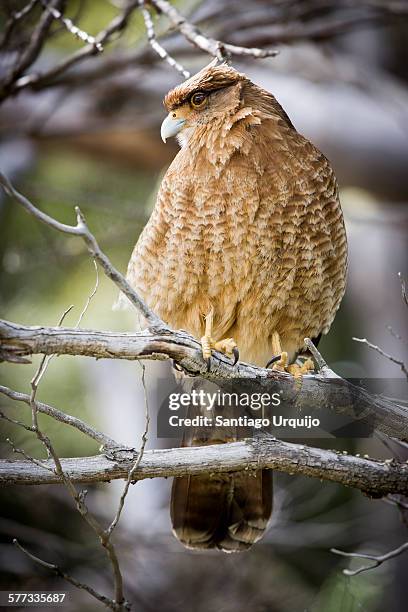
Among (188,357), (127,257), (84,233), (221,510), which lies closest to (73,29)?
(84,233)

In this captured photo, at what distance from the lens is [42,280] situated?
222 inches

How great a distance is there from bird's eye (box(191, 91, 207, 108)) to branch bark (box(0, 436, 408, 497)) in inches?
55.4

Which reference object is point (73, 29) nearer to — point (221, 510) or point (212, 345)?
point (212, 345)

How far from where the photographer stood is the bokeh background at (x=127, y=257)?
4629 millimetres

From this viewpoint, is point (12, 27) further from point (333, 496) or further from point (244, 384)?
point (333, 496)

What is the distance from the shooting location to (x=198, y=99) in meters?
3.21

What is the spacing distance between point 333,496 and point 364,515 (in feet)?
1.70

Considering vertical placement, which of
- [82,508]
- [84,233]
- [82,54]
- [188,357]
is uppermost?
[82,54]

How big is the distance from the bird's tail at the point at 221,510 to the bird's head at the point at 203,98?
1.57 m

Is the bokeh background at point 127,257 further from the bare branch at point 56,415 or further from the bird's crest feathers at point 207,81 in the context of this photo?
the bare branch at point 56,415

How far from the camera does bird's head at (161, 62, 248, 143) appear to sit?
317cm

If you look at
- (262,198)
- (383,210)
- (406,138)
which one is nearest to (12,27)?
(262,198)

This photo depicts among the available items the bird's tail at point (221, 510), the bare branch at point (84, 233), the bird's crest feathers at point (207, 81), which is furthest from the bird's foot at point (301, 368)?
the bird's crest feathers at point (207, 81)

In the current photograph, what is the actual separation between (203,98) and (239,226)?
557mm
